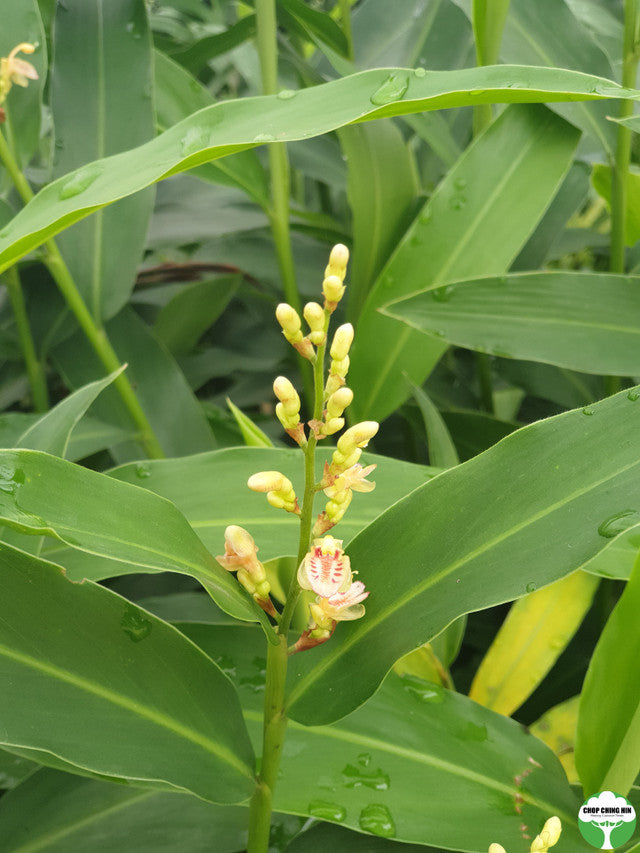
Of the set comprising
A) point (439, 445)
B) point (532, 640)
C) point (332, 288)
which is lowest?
point (532, 640)

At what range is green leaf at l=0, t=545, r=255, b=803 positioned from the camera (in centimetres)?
Answer: 37

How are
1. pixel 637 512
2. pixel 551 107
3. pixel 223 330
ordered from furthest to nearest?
pixel 223 330 → pixel 551 107 → pixel 637 512

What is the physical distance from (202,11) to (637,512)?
1136 millimetres

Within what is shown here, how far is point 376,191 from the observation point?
75cm

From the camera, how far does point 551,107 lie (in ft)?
2.05

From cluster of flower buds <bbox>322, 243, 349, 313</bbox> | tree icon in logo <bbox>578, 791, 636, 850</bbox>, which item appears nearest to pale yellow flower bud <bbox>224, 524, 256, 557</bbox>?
cluster of flower buds <bbox>322, 243, 349, 313</bbox>

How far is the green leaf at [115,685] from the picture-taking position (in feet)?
1.20

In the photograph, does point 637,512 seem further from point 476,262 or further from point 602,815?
point 476,262

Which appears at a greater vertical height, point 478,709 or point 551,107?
point 551,107

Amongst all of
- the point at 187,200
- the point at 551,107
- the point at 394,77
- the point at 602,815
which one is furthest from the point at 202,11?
the point at 602,815

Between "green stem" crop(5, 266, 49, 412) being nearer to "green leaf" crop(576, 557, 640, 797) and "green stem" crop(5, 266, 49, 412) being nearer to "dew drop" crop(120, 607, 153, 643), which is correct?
"dew drop" crop(120, 607, 153, 643)

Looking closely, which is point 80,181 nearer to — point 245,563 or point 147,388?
point 245,563

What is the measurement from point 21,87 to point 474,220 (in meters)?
0.42

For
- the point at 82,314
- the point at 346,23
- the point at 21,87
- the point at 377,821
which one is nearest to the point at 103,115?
the point at 21,87
